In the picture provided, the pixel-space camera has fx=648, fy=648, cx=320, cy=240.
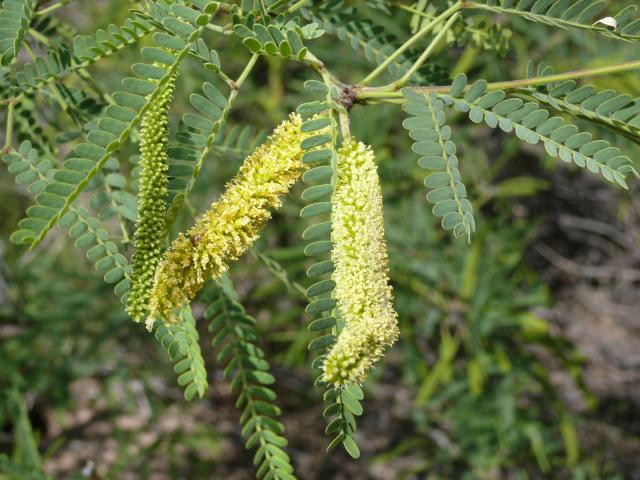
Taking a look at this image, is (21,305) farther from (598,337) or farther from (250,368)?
(598,337)

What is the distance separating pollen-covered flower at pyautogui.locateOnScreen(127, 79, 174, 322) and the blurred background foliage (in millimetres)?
1473

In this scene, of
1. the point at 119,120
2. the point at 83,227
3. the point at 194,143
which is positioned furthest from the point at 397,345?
the point at 119,120

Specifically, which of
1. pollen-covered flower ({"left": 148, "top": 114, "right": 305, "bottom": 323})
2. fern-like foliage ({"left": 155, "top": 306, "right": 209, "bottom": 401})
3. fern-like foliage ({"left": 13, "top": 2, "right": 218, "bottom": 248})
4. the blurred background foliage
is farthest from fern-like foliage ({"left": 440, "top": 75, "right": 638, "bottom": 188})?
the blurred background foliage

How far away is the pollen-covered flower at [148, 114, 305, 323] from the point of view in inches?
36.4

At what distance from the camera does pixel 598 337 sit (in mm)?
4309

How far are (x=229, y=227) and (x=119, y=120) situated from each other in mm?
236

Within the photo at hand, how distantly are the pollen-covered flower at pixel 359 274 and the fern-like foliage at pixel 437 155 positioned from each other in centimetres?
11

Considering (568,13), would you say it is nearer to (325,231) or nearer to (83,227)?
(325,231)

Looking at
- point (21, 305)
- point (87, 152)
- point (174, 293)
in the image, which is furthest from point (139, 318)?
point (21, 305)

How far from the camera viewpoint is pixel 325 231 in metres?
1.04

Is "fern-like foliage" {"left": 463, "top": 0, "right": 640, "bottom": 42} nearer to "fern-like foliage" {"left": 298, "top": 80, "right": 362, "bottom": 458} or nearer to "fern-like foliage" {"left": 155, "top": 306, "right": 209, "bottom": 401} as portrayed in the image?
"fern-like foliage" {"left": 298, "top": 80, "right": 362, "bottom": 458}

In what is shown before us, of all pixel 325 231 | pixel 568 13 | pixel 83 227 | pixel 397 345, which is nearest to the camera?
pixel 325 231

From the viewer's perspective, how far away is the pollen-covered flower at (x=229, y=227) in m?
0.93

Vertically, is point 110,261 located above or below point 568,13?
below
